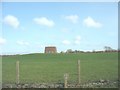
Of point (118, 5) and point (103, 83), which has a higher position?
point (118, 5)

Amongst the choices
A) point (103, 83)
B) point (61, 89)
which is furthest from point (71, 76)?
point (61, 89)

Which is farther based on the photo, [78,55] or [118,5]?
[78,55]

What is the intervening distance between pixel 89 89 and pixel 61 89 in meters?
1.14

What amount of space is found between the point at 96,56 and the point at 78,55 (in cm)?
316

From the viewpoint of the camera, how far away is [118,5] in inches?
442

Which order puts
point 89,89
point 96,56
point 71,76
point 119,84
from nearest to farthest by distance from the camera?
point 89,89 < point 119,84 < point 71,76 < point 96,56

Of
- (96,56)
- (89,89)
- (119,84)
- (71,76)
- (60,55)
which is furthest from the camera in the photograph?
(60,55)

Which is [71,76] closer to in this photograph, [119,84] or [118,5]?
[119,84]

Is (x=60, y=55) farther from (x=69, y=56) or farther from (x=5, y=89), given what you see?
(x=5, y=89)

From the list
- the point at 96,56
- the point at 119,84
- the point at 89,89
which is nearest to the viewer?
the point at 89,89

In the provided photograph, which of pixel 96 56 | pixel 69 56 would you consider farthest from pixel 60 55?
pixel 96 56

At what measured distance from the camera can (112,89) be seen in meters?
10.3

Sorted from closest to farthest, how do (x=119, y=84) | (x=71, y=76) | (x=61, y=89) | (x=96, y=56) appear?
1. (x=61, y=89)
2. (x=119, y=84)
3. (x=71, y=76)
4. (x=96, y=56)

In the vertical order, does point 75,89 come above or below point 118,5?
below
